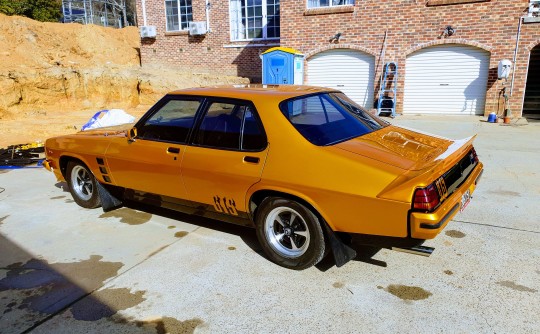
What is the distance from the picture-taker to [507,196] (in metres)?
5.33

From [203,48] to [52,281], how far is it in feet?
54.4

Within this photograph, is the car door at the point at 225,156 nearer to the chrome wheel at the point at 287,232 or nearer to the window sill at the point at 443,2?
the chrome wheel at the point at 287,232

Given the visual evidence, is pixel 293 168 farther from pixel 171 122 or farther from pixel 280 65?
pixel 280 65

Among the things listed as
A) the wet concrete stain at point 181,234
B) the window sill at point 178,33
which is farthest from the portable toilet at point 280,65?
the wet concrete stain at point 181,234

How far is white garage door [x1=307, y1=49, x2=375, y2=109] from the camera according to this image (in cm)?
1456

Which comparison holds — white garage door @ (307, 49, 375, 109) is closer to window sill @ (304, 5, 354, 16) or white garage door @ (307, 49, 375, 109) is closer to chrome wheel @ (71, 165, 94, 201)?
window sill @ (304, 5, 354, 16)

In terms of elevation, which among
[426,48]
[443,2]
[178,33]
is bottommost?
→ [426,48]

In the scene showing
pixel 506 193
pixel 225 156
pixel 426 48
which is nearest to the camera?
pixel 225 156

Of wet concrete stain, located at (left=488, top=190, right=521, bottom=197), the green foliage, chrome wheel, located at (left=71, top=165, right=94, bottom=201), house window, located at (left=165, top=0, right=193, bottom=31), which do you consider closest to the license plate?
wet concrete stain, located at (left=488, top=190, right=521, bottom=197)

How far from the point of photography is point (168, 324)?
2869 mm

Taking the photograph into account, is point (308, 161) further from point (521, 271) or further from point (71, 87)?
point (71, 87)

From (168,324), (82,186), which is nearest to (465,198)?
(168,324)

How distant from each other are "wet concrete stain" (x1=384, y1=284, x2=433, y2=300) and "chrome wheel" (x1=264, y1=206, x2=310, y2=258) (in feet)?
2.45

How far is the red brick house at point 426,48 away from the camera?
12523 mm
